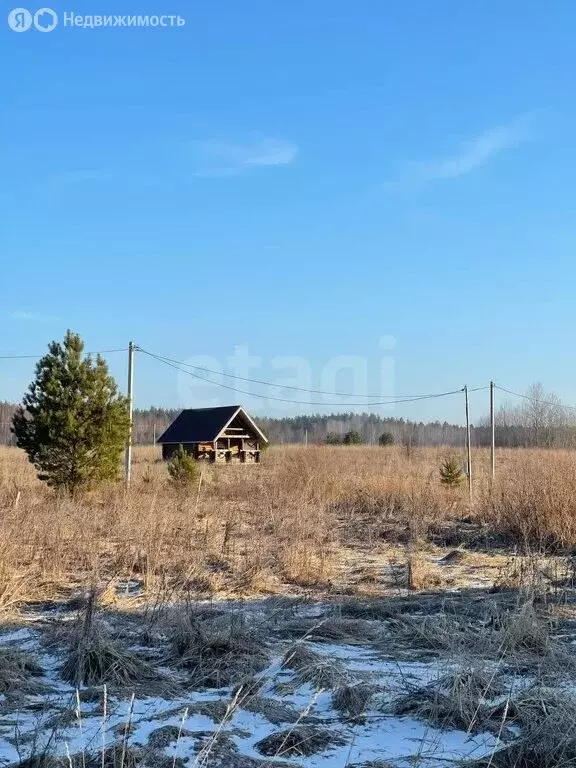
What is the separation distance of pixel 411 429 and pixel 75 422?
257 feet

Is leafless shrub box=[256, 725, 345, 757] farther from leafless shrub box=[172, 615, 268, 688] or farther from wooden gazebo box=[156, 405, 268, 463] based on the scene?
wooden gazebo box=[156, 405, 268, 463]

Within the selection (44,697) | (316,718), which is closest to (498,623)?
(316,718)

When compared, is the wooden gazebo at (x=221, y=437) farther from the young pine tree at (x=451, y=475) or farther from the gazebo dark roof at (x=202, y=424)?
the young pine tree at (x=451, y=475)

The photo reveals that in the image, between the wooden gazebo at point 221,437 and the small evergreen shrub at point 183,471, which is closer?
the small evergreen shrub at point 183,471

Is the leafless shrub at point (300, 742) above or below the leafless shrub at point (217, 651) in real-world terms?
below

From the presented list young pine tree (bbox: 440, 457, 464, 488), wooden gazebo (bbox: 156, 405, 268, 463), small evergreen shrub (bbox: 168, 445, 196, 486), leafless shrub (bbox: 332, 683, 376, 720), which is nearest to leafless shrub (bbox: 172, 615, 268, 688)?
leafless shrub (bbox: 332, 683, 376, 720)

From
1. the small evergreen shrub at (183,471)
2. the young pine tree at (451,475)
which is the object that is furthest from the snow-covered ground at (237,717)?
the young pine tree at (451,475)

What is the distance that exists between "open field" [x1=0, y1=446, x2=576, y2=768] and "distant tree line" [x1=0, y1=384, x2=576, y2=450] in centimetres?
1247

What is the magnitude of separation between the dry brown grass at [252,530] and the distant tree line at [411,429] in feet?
24.5

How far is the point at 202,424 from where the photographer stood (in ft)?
113

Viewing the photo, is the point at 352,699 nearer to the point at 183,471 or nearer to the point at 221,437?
the point at 183,471

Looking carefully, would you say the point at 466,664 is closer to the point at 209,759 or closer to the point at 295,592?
the point at 209,759

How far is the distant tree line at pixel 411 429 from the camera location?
3812 centimetres

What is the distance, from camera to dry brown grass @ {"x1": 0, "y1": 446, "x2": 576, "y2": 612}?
697 cm
